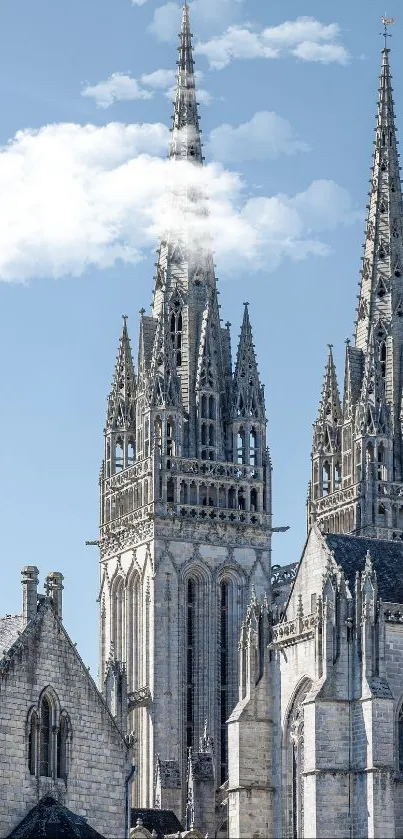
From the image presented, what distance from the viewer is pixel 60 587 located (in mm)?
66750

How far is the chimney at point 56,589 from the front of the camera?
218 feet

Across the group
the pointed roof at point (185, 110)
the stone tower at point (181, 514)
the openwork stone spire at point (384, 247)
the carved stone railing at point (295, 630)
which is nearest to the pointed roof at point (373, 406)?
the openwork stone spire at point (384, 247)

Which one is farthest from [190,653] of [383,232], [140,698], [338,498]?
[383,232]

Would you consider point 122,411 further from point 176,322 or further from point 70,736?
point 70,736

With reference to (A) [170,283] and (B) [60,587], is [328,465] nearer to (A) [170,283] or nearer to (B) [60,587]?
(A) [170,283]

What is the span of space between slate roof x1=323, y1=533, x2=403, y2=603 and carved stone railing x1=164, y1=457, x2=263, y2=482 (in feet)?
88.8

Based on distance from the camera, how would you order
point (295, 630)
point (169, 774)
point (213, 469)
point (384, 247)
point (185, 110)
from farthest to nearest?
point (185, 110)
point (384, 247)
point (213, 469)
point (169, 774)
point (295, 630)

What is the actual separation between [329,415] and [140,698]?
620 inches

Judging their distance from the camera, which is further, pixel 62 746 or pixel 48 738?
pixel 62 746

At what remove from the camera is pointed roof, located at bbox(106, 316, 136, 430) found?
349 ft

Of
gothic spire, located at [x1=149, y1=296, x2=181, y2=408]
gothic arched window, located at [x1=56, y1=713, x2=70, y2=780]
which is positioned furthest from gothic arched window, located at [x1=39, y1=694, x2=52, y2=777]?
gothic spire, located at [x1=149, y1=296, x2=181, y2=408]

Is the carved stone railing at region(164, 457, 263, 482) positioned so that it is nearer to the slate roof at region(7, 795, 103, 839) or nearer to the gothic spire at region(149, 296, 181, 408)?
the gothic spire at region(149, 296, 181, 408)

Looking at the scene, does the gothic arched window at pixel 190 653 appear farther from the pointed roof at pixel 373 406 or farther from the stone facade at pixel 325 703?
the stone facade at pixel 325 703

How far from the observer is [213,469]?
102 meters
